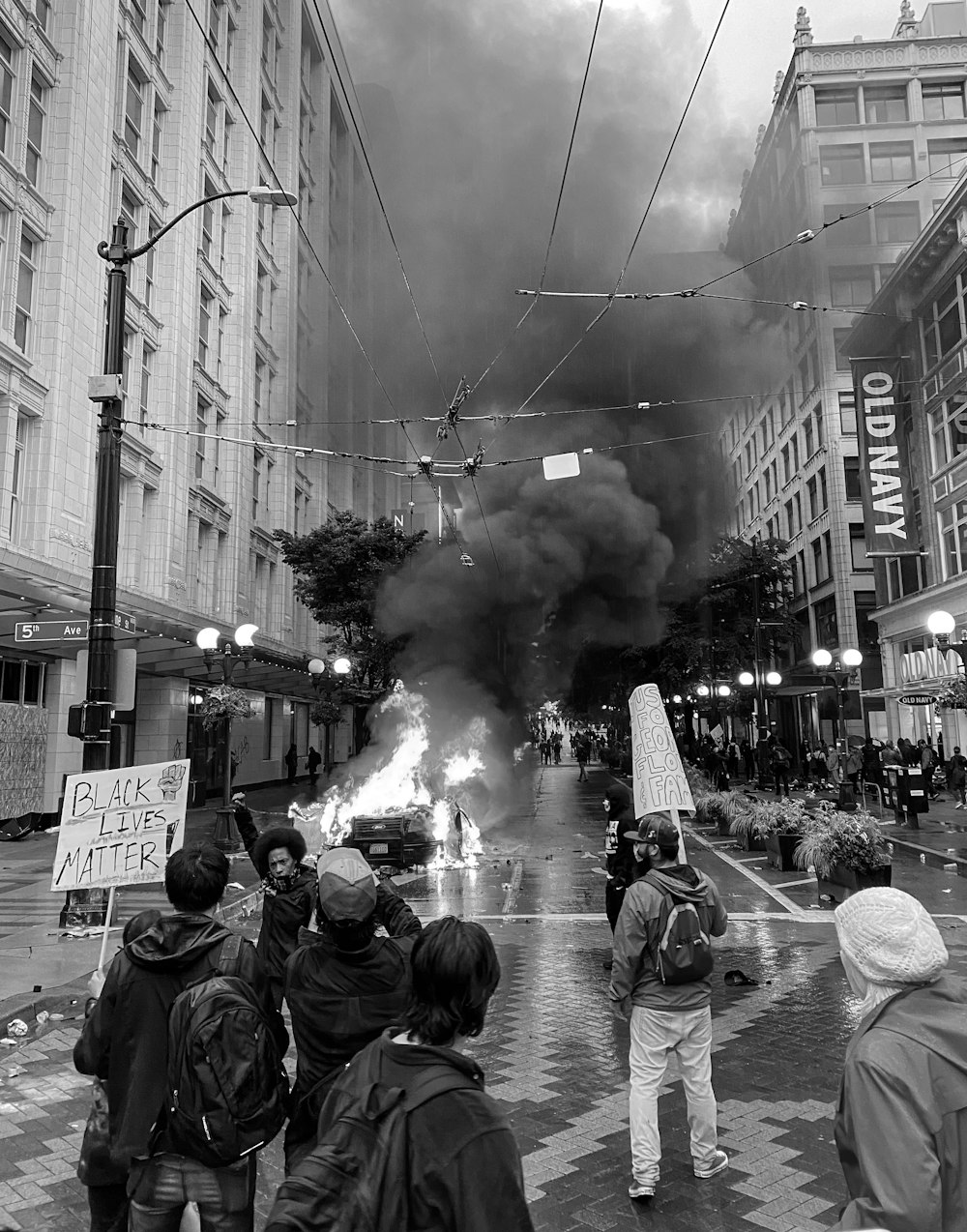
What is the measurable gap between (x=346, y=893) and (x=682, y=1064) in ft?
7.49

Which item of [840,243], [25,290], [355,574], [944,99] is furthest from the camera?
[944,99]

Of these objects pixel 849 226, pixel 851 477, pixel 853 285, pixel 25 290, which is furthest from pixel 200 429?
pixel 851 477

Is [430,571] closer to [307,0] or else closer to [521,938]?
[521,938]

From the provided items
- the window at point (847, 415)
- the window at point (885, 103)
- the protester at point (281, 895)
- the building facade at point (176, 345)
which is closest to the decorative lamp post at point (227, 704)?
the building facade at point (176, 345)

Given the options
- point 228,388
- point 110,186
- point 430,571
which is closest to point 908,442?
point 430,571

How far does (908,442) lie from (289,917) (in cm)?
3217

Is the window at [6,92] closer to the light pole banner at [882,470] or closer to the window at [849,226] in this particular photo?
the light pole banner at [882,470]

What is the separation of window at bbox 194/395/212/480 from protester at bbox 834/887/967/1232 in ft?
89.7

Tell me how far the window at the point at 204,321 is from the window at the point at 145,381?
304 centimetres

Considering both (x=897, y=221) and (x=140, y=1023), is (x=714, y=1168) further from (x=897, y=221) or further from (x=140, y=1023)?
(x=897, y=221)

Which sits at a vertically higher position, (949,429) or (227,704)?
(949,429)

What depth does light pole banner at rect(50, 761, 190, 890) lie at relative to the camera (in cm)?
599

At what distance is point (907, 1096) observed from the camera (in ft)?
5.63

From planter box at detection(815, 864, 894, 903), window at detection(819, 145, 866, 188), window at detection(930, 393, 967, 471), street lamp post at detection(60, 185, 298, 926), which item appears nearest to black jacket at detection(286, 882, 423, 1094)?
street lamp post at detection(60, 185, 298, 926)
